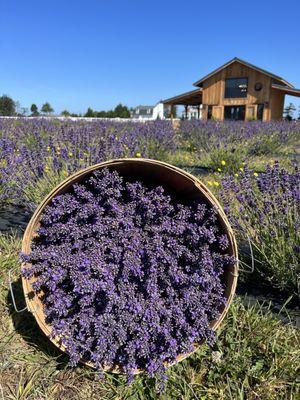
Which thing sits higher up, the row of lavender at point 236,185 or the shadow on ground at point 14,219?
the row of lavender at point 236,185

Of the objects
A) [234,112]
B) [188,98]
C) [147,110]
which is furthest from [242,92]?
[147,110]

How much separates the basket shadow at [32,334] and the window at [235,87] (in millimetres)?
26433

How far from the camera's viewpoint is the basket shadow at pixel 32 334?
1797mm

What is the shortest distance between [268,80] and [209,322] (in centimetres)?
2612

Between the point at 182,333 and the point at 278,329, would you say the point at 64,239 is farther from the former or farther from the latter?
the point at 278,329

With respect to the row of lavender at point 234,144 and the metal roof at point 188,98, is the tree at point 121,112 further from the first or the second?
the row of lavender at point 234,144

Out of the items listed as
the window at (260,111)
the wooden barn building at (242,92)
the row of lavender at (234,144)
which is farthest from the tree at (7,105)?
the row of lavender at (234,144)

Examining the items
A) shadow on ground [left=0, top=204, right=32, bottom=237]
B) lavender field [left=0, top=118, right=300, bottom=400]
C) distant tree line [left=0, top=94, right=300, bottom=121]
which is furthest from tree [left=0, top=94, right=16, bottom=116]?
lavender field [left=0, top=118, right=300, bottom=400]

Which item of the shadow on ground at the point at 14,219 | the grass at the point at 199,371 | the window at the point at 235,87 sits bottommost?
the grass at the point at 199,371

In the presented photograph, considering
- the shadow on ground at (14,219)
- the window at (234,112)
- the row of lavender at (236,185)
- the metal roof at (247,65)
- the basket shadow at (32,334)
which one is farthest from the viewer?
the window at (234,112)

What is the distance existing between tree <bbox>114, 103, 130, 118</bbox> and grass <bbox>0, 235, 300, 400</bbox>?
46461 millimetres

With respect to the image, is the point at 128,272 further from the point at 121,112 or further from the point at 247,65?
the point at 121,112

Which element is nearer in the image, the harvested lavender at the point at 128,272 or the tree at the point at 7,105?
the harvested lavender at the point at 128,272

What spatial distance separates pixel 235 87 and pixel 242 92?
2.41 ft
